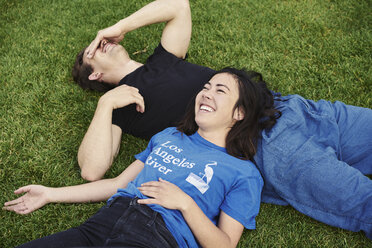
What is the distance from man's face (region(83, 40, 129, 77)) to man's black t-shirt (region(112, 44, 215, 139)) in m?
0.33

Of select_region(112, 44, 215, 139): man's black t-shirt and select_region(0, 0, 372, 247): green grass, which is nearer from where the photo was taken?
select_region(0, 0, 372, 247): green grass

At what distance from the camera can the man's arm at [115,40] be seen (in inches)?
106

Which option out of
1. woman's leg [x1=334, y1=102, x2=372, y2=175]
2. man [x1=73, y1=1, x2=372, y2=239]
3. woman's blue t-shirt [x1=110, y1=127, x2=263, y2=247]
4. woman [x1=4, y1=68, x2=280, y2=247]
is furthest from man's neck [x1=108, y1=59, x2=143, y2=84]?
woman's leg [x1=334, y1=102, x2=372, y2=175]

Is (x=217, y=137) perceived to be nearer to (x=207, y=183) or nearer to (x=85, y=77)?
(x=207, y=183)

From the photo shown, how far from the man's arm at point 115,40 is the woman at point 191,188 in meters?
0.20

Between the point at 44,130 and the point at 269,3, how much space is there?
11.2 ft

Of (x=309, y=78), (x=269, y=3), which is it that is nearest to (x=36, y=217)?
(x=309, y=78)

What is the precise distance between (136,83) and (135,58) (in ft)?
3.63

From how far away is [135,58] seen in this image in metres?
4.06

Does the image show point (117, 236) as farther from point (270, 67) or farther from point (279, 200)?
point (270, 67)

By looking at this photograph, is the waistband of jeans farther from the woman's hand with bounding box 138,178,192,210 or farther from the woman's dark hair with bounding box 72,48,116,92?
the woman's dark hair with bounding box 72,48,116,92

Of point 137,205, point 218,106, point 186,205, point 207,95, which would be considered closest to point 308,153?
point 218,106

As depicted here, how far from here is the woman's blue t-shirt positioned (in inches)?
82.4

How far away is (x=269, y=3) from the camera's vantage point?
454 cm
